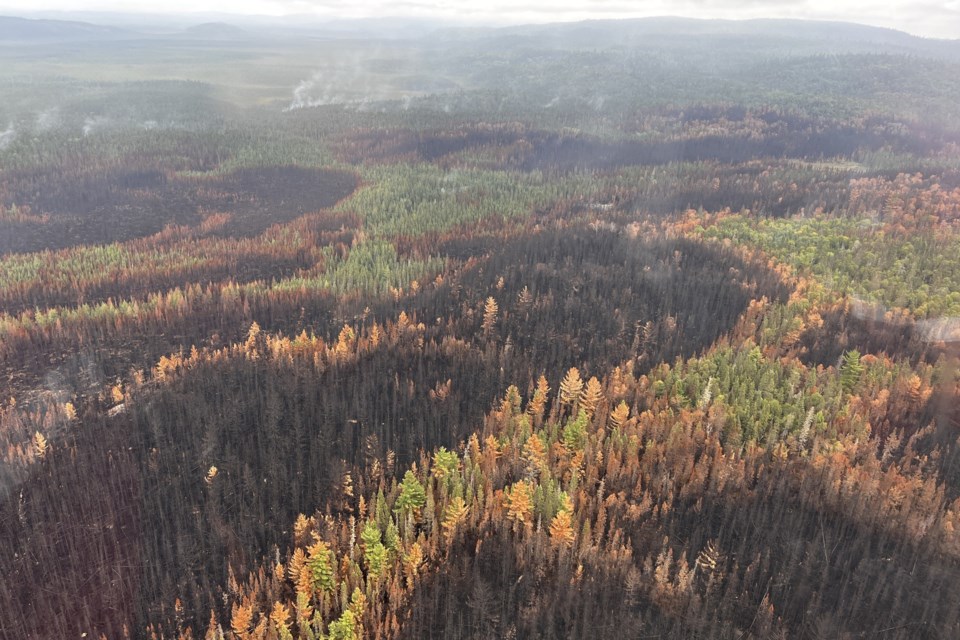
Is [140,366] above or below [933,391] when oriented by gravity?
below

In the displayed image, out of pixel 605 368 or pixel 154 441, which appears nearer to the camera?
pixel 154 441

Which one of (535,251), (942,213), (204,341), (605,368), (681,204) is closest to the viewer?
(605,368)

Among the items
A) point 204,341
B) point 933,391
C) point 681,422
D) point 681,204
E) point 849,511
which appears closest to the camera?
point 849,511

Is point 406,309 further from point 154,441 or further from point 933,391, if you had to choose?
point 933,391

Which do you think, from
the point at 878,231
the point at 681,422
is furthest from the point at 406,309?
the point at 878,231

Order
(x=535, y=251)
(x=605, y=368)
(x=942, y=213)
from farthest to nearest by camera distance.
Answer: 1. (x=942, y=213)
2. (x=535, y=251)
3. (x=605, y=368)

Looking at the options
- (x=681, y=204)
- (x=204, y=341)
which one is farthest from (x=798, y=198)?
(x=204, y=341)

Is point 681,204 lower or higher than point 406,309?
higher

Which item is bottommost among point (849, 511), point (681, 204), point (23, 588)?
point (23, 588)

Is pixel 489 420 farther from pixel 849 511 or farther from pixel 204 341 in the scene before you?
pixel 204 341
